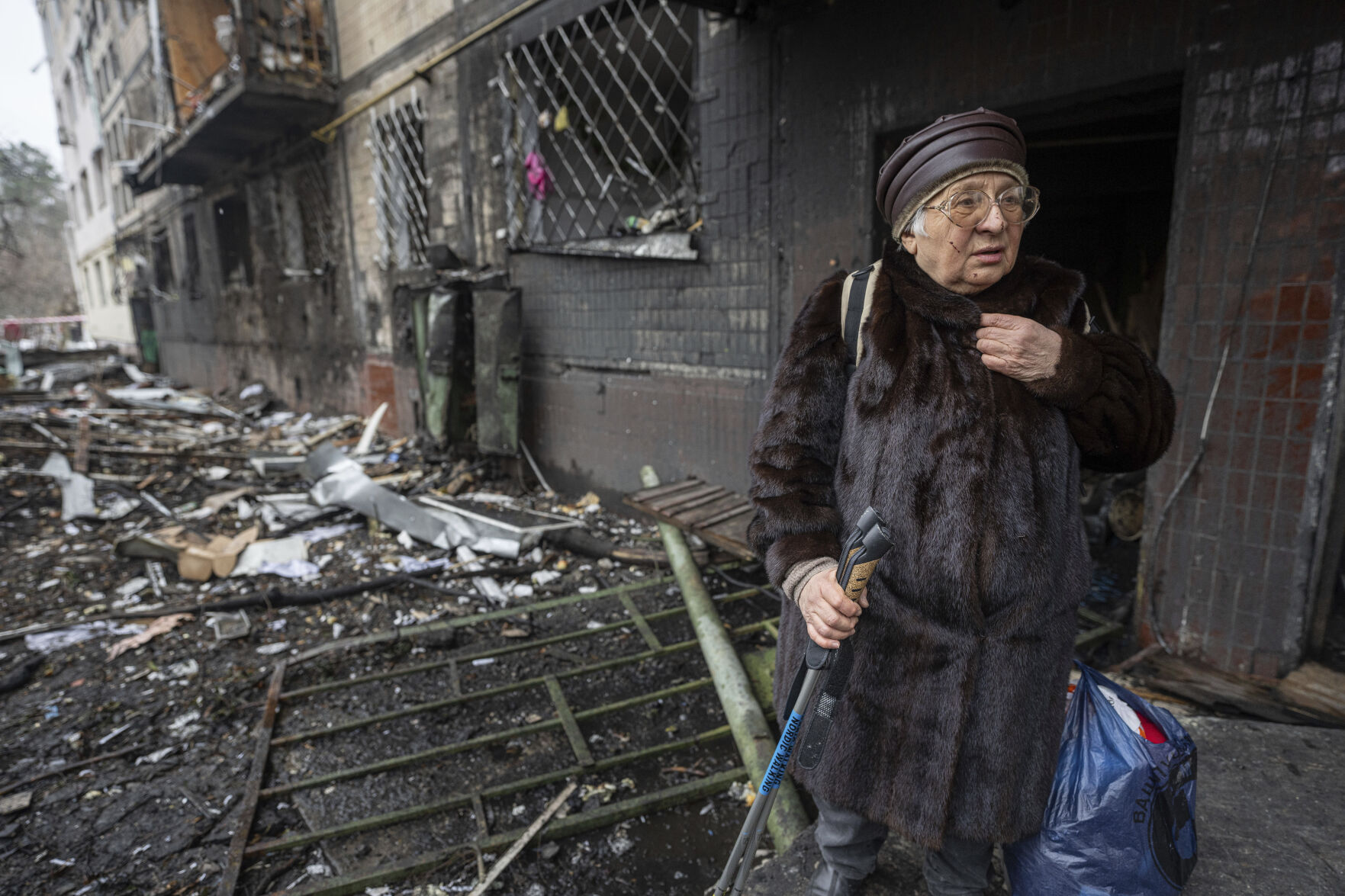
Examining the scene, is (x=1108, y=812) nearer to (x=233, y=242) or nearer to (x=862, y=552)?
(x=862, y=552)

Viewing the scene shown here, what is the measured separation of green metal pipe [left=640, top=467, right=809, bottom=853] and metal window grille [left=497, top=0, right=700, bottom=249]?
299 cm

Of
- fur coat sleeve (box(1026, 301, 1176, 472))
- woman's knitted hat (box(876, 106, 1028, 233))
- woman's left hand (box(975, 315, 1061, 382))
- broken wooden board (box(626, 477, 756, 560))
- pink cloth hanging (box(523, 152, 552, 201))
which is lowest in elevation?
broken wooden board (box(626, 477, 756, 560))

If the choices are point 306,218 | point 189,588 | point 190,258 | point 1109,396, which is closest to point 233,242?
point 190,258

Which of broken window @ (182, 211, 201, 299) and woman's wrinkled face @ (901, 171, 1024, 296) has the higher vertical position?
broken window @ (182, 211, 201, 299)

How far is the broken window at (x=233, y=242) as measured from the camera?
1309 centimetres

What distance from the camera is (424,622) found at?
13.8 ft

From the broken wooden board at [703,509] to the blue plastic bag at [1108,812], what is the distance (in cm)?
226

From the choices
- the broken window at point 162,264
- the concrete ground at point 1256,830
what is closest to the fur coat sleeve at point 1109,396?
the concrete ground at point 1256,830

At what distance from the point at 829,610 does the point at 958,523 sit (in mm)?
317

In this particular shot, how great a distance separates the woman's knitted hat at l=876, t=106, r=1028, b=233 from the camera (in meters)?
1.37

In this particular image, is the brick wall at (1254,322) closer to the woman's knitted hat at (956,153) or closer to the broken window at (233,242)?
the woman's knitted hat at (956,153)

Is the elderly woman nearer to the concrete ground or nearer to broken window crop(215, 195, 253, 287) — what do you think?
the concrete ground

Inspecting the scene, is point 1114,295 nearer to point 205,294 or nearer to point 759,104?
point 759,104

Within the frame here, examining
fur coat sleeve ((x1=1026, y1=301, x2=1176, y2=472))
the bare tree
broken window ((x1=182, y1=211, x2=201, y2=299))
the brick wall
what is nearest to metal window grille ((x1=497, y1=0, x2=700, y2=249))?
the brick wall
